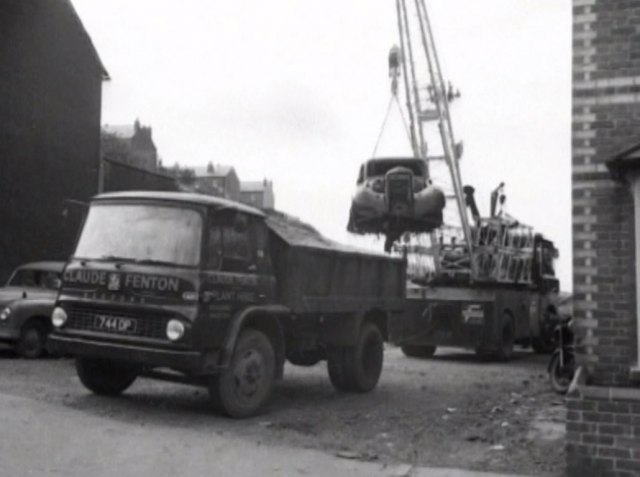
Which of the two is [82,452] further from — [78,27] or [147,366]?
[78,27]

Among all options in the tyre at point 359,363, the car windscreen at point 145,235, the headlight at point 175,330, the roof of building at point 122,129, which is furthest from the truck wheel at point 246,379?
the roof of building at point 122,129

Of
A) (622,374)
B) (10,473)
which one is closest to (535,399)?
(622,374)

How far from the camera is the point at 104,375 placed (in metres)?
9.16

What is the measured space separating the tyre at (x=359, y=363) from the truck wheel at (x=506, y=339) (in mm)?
5197

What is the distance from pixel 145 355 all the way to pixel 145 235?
1305mm

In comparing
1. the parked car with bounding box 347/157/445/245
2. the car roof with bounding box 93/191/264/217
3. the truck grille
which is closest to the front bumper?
the truck grille

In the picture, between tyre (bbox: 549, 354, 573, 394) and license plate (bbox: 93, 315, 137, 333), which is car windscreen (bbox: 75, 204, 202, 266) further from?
tyre (bbox: 549, 354, 573, 394)

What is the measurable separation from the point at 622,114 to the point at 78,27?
20.4m

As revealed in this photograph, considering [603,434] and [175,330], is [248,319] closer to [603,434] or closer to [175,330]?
[175,330]

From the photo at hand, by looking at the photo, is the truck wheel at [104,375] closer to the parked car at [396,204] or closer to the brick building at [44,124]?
the parked car at [396,204]

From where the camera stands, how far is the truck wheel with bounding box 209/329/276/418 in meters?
8.23

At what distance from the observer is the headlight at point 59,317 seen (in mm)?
8430

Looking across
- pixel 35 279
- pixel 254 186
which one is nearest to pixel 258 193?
pixel 254 186

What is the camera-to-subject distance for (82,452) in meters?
6.45
